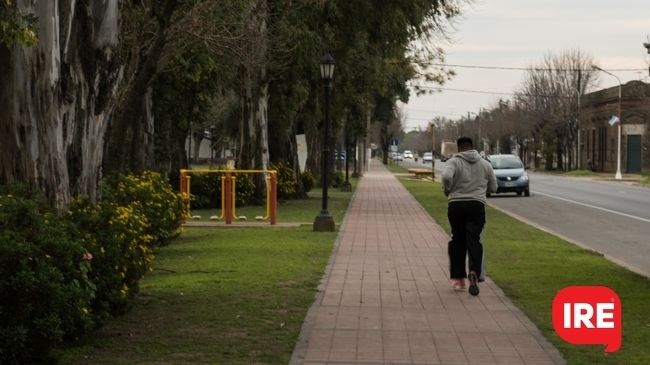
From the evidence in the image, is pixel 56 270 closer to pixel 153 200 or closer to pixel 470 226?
pixel 470 226

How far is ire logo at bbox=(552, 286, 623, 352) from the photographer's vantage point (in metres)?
6.80

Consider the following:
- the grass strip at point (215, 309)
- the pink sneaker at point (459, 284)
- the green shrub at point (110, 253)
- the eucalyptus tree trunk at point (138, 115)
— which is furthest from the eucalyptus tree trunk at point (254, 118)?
the green shrub at point (110, 253)

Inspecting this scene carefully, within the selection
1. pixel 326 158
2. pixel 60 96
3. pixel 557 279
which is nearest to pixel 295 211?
pixel 326 158

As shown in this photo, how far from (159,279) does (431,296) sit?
3338mm

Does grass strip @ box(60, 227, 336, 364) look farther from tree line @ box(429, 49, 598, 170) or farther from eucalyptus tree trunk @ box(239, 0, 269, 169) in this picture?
tree line @ box(429, 49, 598, 170)

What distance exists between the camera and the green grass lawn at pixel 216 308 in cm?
791

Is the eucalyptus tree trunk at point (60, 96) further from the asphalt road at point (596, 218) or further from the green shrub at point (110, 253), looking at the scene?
the asphalt road at point (596, 218)

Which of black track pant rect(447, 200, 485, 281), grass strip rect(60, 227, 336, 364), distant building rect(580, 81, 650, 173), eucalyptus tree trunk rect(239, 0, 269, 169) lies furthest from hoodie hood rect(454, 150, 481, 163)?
distant building rect(580, 81, 650, 173)

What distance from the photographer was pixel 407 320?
377 inches

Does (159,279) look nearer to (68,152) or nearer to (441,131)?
(68,152)

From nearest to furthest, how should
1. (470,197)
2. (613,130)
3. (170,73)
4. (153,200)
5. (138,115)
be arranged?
(470,197) < (153,200) < (138,115) < (170,73) < (613,130)

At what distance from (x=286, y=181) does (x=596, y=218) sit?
37.8 ft

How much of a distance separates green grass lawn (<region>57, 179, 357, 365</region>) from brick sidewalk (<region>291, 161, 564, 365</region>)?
263mm

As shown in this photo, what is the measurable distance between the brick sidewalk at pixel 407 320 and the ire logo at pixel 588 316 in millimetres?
316
